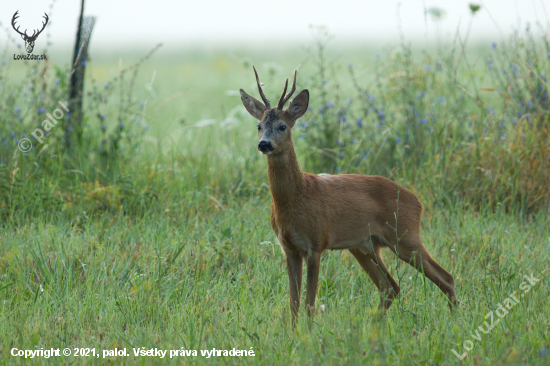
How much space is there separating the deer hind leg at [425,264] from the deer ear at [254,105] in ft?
4.19

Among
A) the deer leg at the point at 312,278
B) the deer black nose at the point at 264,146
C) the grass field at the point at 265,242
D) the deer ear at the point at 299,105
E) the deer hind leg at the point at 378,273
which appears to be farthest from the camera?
the deer hind leg at the point at 378,273

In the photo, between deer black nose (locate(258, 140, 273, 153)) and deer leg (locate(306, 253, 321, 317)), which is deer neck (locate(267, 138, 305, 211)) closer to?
deer black nose (locate(258, 140, 273, 153))

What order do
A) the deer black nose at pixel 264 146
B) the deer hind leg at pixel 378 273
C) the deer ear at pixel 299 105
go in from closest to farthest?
the deer black nose at pixel 264 146, the deer ear at pixel 299 105, the deer hind leg at pixel 378 273

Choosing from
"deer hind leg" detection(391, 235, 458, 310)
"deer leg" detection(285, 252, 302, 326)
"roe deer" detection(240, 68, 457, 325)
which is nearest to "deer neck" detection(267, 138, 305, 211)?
"roe deer" detection(240, 68, 457, 325)

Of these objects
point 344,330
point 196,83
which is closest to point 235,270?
point 344,330

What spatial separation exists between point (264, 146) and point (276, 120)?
11.2 inches

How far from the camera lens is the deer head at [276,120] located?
3.61 metres

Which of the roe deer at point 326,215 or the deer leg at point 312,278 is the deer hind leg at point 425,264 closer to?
the roe deer at point 326,215

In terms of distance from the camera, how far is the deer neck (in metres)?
3.70

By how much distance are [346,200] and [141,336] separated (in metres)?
1.56

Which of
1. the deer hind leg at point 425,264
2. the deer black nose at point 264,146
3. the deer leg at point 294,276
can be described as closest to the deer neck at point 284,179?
the deer black nose at point 264,146

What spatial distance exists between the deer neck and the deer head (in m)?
0.06

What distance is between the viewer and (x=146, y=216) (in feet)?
16.8

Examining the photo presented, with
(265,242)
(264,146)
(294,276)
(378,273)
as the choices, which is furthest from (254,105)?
(378,273)
